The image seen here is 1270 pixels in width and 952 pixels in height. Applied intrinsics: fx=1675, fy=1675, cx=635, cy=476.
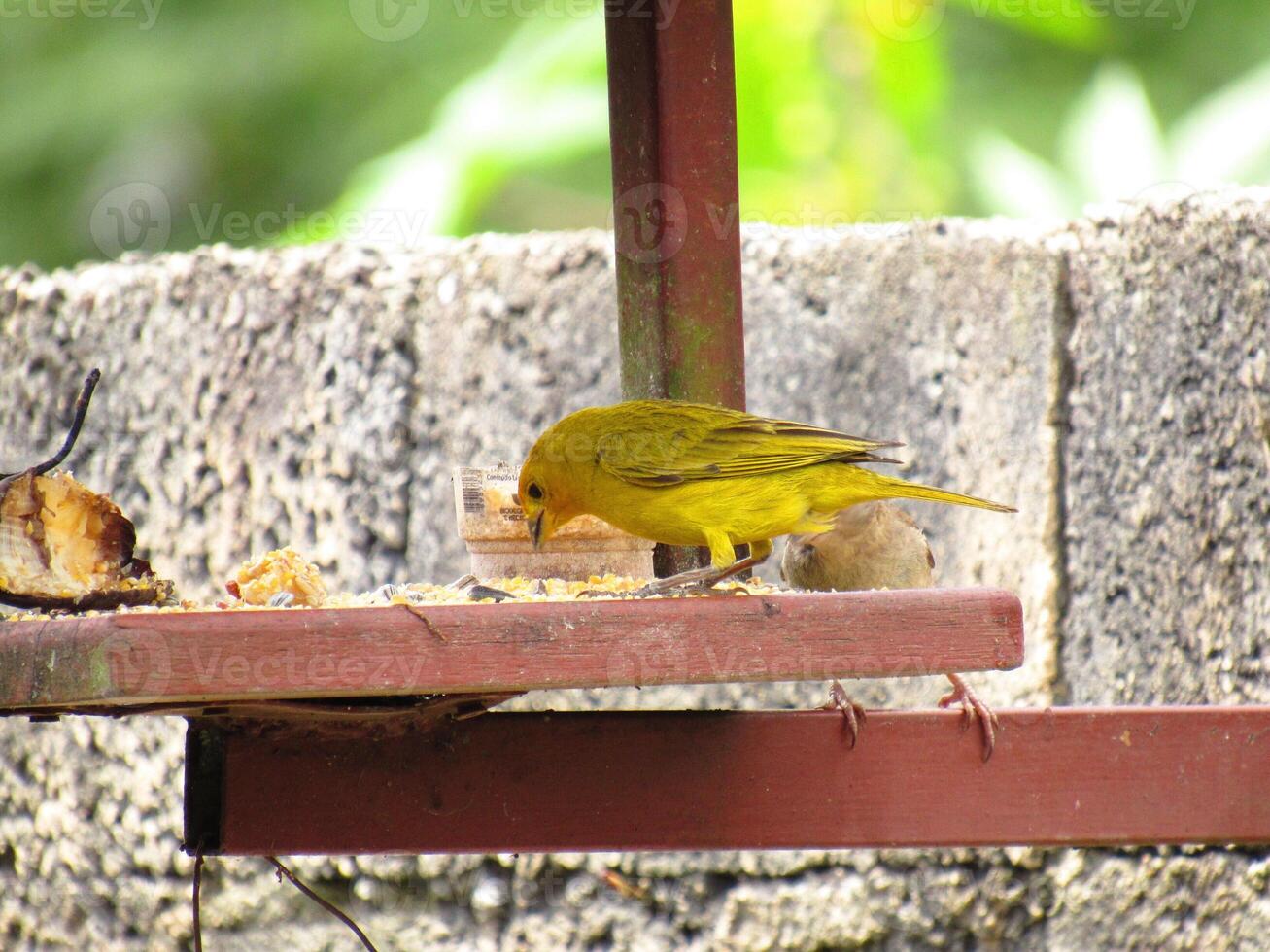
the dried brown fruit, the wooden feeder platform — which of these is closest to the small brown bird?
the wooden feeder platform

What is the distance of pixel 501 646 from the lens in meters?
2.43

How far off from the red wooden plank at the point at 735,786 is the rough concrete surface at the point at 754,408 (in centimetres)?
115

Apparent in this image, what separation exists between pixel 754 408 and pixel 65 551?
2290 millimetres

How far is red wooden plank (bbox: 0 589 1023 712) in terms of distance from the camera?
2.34m

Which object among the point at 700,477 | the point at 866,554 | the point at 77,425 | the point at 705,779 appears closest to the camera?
the point at 77,425

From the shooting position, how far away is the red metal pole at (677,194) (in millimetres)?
3559

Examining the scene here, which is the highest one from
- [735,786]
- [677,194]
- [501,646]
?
[677,194]

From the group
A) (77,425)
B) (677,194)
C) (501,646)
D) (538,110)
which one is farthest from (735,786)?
(538,110)

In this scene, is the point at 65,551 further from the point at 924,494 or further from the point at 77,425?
the point at 924,494

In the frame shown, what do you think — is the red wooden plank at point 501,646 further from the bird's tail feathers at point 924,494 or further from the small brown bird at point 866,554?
the small brown bird at point 866,554

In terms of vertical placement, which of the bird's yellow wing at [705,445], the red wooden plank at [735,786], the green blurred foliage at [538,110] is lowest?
the red wooden plank at [735,786]

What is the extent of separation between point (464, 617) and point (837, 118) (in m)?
5.44

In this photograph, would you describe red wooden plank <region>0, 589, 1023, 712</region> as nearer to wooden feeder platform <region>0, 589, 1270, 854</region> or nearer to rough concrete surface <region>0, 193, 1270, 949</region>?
wooden feeder platform <region>0, 589, 1270, 854</region>

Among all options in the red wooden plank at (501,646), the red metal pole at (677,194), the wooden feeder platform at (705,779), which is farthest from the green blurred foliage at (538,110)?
the red wooden plank at (501,646)
